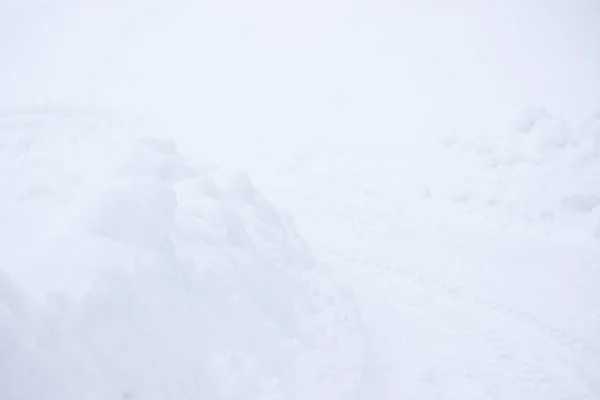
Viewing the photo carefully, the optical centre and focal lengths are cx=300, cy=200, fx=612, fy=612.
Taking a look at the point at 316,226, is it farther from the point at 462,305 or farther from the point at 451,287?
the point at 462,305

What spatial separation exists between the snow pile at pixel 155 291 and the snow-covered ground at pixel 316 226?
0.02 meters

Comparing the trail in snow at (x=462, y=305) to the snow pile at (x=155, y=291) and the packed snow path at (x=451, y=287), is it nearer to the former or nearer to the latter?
the packed snow path at (x=451, y=287)

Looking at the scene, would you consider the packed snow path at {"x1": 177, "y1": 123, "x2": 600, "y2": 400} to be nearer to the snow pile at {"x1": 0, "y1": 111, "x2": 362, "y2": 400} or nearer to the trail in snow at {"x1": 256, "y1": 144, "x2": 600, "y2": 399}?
the trail in snow at {"x1": 256, "y1": 144, "x2": 600, "y2": 399}

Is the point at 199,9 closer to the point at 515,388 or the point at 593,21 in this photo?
the point at 593,21

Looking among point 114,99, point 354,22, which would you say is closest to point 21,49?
point 114,99

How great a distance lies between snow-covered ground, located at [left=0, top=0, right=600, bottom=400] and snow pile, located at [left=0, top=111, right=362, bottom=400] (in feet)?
0.06

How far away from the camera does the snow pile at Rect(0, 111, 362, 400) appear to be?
333 cm

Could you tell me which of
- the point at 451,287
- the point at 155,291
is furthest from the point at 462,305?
the point at 155,291

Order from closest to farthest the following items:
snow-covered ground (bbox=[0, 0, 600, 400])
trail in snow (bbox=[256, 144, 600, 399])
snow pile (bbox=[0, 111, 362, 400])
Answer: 1. snow pile (bbox=[0, 111, 362, 400])
2. snow-covered ground (bbox=[0, 0, 600, 400])
3. trail in snow (bbox=[256, 144, 600, 399])

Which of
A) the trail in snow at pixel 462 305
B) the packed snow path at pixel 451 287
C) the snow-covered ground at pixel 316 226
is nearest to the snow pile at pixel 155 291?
the snow-covered ground at pixel 316 226

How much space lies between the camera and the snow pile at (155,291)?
3332 mm

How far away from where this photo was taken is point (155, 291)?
13.5 feet

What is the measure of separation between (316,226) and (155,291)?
430 centimetres

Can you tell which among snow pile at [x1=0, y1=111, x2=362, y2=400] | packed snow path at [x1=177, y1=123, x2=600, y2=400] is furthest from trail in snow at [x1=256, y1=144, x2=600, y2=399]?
snow pile at [x1=0, y1=111, x2=362, y2=400]
